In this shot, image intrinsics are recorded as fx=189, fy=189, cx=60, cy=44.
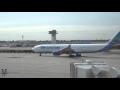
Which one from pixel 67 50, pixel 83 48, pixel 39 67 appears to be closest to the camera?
pixel 39 67

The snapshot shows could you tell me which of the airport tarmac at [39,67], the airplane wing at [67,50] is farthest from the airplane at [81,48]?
the airport tarmac at [39,67]

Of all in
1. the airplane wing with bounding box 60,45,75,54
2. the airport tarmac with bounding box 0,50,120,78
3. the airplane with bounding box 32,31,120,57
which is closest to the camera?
the airport tarmac with bounding box 0,50,120,78

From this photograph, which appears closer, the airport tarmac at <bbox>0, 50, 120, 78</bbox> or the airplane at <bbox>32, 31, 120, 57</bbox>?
the airport tarmac at <bbox>0, 50, 120, 78</bbox>

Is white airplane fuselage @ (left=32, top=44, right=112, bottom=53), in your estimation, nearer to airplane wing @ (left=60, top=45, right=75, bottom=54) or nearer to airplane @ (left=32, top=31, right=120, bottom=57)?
airplane @ (left=32, top=31, right=120, bottom=57)

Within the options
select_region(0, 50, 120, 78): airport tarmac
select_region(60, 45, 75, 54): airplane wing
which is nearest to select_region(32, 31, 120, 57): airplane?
select_region(60, 45, 75, 54): airplane wing

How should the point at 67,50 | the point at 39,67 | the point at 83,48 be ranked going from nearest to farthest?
1. the point at 39,67
2. the point at 67,50
3. the point at 83,48

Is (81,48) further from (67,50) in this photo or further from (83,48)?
(67,50)

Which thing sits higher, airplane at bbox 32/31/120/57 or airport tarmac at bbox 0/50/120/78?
airplane at bbox 32/31/120/57

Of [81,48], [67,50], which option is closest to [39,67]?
[67,50]

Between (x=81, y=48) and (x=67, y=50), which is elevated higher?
(x=81, y=48)

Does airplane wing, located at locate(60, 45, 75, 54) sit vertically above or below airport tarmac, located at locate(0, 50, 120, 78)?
above

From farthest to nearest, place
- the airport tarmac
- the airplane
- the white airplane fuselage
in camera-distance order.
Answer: the white airplane fuselage < the airplane < the airport tarmac

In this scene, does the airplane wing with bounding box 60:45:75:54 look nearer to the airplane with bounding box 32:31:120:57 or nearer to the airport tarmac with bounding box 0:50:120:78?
the airplane with bounding box 32:31:120:57
